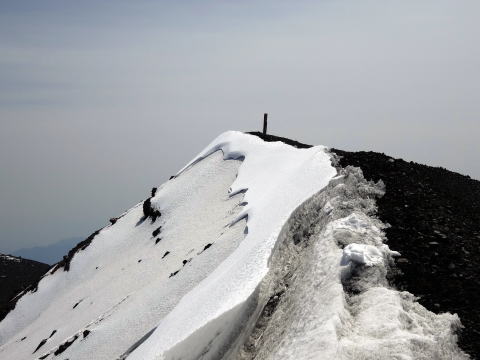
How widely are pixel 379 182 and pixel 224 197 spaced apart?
12826 mm

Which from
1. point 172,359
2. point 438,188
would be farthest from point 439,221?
point 172,359

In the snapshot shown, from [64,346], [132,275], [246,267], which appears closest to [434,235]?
[246,267]

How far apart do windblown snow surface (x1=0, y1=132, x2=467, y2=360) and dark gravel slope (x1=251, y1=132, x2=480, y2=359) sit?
1.44ft

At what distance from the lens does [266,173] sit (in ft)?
80.7

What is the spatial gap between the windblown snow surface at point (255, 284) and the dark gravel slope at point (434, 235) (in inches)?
17.2

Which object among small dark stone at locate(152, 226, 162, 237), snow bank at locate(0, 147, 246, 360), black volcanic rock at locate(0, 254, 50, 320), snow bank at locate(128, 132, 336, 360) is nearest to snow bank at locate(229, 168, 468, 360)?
snow bank at locate(128, 132, 336, 360)

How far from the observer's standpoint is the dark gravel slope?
9453 millimetres

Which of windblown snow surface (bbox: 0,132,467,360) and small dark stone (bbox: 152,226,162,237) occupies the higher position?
windblown snow surface (bbox: 0,132,467,360)

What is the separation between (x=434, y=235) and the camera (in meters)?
12.5

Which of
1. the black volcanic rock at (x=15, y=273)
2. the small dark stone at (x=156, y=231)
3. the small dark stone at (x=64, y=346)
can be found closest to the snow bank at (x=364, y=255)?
the small dark stone at (x=64, y=346)

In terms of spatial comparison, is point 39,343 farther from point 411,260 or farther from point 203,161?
point 411,260

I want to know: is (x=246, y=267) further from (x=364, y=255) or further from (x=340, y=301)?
(x=340, y=301)

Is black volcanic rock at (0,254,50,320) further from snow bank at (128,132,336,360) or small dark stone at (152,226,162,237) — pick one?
snow bank at (128,132,336,360)

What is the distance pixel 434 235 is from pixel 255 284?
4926 mm
